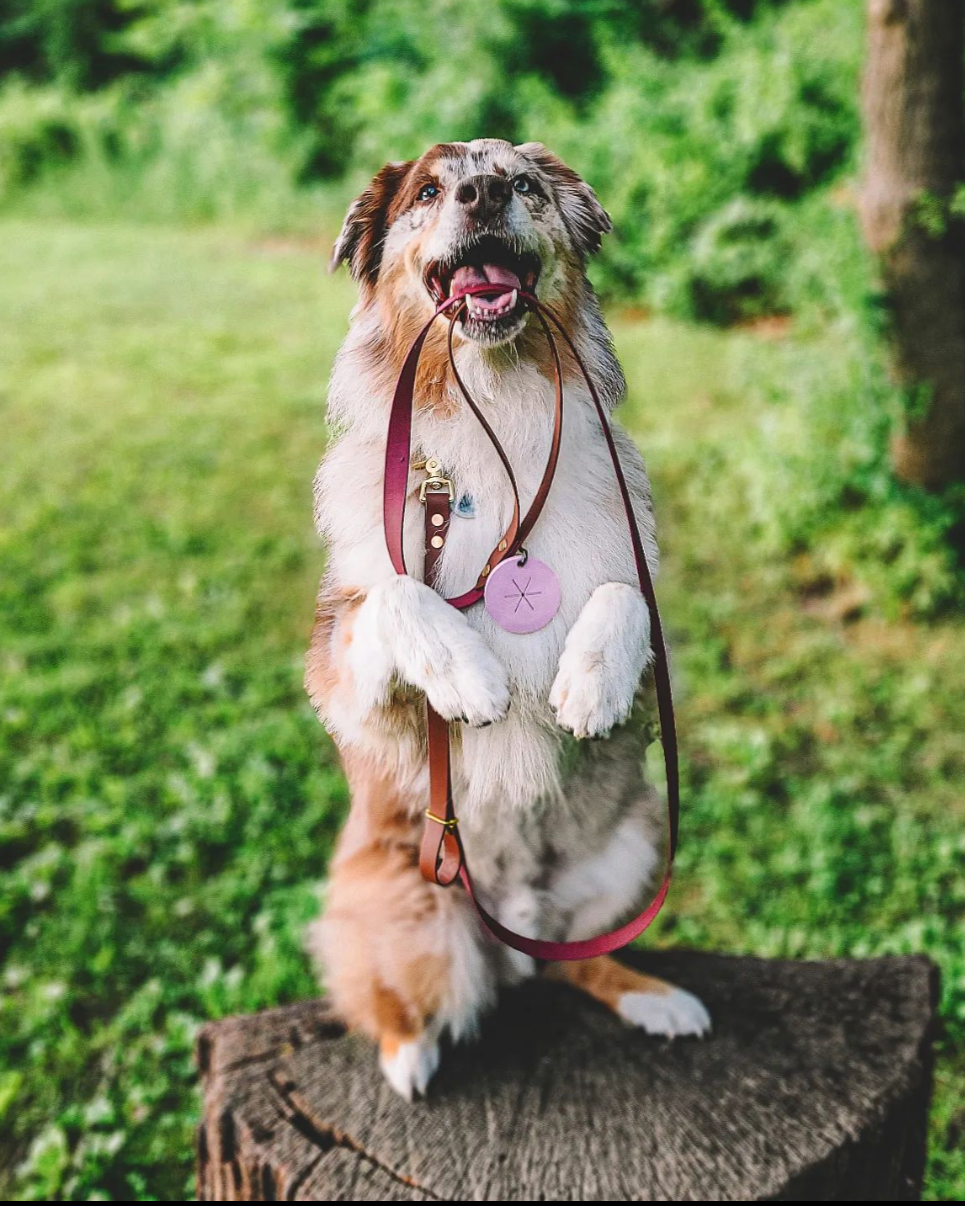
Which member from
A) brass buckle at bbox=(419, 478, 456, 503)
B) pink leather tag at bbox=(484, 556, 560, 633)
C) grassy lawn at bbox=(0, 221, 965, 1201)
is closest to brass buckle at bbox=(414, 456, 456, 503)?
brass buckle at bbox=(419, 478, 456, 503)

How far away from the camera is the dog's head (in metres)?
1.31

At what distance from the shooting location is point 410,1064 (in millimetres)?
2145

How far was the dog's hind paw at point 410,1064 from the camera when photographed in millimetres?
2143

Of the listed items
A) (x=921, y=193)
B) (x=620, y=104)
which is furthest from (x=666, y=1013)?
(x=620, y=104)

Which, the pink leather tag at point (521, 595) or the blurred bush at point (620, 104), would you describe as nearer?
the pink leather tag at point (521, 595)

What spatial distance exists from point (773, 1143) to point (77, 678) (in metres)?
4.01

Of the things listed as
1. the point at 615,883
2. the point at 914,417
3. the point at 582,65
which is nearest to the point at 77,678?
the point at 615,883

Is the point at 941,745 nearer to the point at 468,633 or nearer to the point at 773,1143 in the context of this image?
the point at 773,1143

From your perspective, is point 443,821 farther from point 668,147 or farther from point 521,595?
point 668,147

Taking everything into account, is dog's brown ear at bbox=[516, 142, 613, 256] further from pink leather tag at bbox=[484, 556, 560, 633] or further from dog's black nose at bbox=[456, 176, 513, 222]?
pink leather tag at bbox=[484, 556, 560, 633]

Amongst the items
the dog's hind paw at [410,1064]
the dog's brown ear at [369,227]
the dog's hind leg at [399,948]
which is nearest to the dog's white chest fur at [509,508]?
the dog's brown ear at [369,227]

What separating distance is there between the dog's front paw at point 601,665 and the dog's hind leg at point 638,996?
1069 millimetres

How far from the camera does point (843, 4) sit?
7.45 meters

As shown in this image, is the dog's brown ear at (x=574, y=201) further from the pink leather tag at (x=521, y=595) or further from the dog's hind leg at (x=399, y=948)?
the dog's hind leg at (x=399, y=948)
